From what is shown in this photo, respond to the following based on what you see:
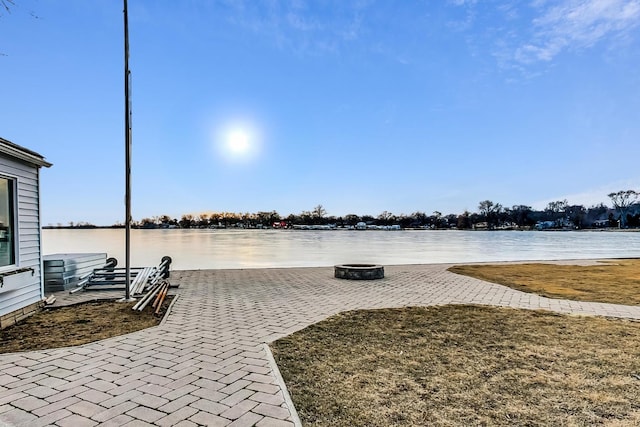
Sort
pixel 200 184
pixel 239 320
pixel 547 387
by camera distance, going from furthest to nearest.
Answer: pixel 200 184 < pixel 239 320 < pixel 547 387

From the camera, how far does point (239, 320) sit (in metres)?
4.91

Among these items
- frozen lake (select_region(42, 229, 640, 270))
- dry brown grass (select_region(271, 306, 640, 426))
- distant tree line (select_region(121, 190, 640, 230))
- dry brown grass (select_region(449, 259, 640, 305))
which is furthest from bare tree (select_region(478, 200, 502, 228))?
dry brown grass (select_region(271, 306, 640, 426))

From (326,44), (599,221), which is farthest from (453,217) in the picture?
(326,44)

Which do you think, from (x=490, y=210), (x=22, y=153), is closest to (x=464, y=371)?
(x=22, y=153)

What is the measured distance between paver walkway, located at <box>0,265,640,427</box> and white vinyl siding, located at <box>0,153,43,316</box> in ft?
6.41

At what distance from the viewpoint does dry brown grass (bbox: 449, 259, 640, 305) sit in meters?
6.82

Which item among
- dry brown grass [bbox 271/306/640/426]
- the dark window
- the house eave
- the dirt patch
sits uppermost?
the house eave

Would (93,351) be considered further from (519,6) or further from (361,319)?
(519,6)

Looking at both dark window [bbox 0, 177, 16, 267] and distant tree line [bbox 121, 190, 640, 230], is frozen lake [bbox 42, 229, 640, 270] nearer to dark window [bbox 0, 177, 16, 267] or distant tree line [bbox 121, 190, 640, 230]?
dark window [bbox 0, 177, 16, 267]

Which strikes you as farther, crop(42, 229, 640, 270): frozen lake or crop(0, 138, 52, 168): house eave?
crop(42, 229, 640, 270): frozen lake

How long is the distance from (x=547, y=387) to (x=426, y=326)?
1.85 metres

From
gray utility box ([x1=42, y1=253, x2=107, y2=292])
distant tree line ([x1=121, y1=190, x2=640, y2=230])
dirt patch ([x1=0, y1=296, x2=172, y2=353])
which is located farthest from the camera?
distant tree line ([x1=121, y1=190, x2=640, y2=230])

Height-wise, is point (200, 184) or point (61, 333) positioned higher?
point (200, 184)

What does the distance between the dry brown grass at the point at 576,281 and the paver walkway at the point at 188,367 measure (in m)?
0.91
